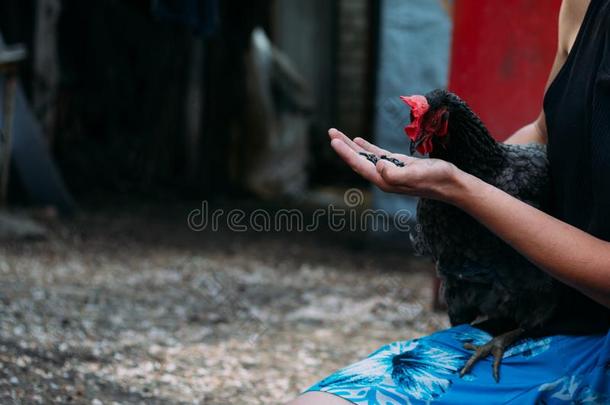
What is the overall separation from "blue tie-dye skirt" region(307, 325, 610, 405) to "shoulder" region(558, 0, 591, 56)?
681 mm

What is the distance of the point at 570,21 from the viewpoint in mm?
2129

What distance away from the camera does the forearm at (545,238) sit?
1.71 m

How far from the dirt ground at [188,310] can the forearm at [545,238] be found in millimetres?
2009

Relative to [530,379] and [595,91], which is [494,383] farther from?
[595,91]

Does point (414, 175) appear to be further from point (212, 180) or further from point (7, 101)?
point (212, 180)

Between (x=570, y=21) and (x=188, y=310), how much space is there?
330 cm

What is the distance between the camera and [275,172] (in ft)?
32.1

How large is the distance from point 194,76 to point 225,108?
0.58m

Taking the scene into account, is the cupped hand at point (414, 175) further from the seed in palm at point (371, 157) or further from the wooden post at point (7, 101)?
the wooden post at point (7, 101)

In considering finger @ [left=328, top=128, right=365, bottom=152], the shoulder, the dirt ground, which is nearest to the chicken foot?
finger @ [left=328, top=128, right=365, bottom=152]

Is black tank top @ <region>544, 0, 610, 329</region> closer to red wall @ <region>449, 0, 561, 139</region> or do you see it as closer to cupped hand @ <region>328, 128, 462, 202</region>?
cupped hand @ <region>328, 128, 462, 202</region>

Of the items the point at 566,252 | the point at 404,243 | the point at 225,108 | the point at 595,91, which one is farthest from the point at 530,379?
the point at 225,108

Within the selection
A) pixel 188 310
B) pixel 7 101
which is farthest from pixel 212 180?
pixel 188 310

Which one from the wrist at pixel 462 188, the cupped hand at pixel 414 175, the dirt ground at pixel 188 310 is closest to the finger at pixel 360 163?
the cupped hand at pixel 414 175
